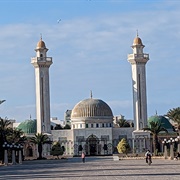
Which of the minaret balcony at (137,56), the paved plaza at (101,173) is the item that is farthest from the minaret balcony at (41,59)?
the paved plaza at (101,173)

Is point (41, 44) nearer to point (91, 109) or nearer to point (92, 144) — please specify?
point (91, 109)

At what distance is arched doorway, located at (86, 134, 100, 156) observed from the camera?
109 m

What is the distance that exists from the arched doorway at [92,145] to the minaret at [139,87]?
8.78 metres

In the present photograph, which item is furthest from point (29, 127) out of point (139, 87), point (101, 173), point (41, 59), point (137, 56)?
point (101, 173)

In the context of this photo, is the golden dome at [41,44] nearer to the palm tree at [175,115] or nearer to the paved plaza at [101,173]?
the palm tree at [175,115]

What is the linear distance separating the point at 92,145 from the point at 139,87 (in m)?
14.6

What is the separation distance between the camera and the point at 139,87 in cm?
10256

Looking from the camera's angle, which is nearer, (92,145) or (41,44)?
(41,44)

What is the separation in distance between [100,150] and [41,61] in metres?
18.7

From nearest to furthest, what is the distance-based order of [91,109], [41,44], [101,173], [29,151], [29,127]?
1. [101,173]
2. [41,44]
3. [29,151]
4. [91,109]
5. [29,127]

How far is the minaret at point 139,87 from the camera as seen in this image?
10231 cm

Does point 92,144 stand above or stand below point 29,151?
above

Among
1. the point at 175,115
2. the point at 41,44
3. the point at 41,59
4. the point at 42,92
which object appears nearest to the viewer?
the point at 175,115

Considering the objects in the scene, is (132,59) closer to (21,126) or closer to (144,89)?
(144,89)
